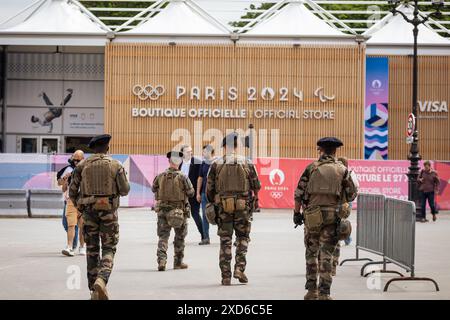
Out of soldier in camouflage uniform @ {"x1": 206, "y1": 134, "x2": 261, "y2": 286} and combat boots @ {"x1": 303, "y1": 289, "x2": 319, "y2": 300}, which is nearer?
combat boots @ {"x1": 303, "y1": 289, "x2": 319, "y2": 300}

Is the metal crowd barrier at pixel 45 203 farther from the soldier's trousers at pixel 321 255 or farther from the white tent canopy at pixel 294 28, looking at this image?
the soldier's trousers at pixel 321 255

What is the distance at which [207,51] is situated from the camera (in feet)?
141

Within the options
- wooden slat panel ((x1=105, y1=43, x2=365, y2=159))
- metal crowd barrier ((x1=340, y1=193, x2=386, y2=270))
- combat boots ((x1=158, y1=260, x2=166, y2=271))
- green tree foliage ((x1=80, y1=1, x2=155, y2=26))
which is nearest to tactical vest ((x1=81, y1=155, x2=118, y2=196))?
combat boots ((x1=158, y1=260, x2=166, y2=271))

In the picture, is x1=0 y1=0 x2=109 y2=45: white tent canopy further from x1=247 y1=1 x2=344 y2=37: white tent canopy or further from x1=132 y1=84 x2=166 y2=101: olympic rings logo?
x1=247 y1=1 x2=344 y2=37: white tent canopy

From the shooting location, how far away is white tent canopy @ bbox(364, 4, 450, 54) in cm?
4347

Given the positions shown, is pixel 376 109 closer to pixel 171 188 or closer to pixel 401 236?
pixel 171 188

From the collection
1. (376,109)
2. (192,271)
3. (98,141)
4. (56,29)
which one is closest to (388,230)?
(192,271)

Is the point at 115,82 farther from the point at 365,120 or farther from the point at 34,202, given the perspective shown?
the point at 34,202

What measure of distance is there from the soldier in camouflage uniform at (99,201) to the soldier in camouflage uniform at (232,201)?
2154 millimetres

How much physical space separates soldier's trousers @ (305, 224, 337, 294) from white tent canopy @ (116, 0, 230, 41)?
31.7m

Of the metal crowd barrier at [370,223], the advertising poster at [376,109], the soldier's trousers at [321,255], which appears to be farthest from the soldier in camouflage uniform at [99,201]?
the advertising poster at [376,109]

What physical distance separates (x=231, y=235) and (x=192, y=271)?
1.71m

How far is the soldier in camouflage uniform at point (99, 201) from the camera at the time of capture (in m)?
11.3

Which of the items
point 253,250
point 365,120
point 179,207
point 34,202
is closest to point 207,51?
point 365,120
